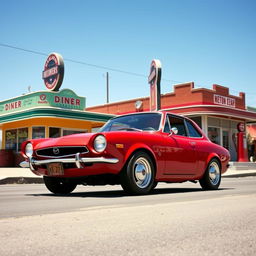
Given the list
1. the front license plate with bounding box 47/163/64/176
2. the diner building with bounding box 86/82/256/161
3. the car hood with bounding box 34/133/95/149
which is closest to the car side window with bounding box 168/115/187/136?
the car hood with bounding box 34/133/95/149

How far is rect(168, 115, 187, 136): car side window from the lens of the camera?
25.9 ft

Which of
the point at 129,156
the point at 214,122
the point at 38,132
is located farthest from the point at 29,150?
the point at 214,122

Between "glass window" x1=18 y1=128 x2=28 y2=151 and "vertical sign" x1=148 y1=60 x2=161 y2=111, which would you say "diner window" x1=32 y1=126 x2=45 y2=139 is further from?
"vertical sign" x1=148 y1=60 x2=161 y2=111

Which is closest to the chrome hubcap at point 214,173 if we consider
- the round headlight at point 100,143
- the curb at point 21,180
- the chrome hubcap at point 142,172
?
the chrome hubcap at point 142,172

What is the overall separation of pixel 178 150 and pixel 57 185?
234 cm

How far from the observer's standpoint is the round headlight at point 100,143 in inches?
239

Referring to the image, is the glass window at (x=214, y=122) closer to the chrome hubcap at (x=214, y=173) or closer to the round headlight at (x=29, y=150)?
the chrome hubcap at (x=214, y=173)

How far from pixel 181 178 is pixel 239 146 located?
835 inches

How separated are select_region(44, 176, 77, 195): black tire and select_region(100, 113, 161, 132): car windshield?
129cm

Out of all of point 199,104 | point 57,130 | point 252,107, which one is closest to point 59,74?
point 57,130

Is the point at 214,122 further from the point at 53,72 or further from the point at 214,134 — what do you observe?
the point at 53,72

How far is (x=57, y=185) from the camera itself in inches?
293

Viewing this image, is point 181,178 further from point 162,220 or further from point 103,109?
point 103,109

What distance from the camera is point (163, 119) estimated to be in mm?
7527
